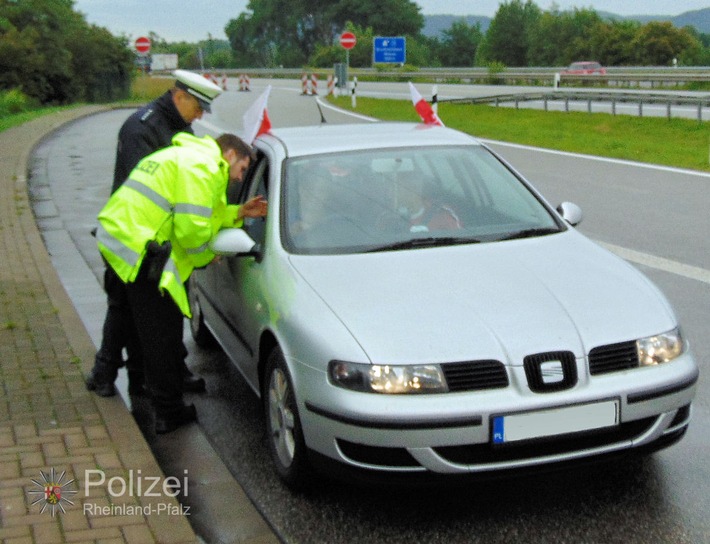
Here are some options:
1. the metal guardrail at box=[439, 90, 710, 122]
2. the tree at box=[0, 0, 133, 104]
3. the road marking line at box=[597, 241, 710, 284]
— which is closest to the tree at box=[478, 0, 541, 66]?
the tree at box=[0, 0, 133, 104]

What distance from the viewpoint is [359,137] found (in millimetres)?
5867

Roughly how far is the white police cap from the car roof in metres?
0.49

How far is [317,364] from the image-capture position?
162 inches

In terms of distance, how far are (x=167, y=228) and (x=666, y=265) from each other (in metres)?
5.22

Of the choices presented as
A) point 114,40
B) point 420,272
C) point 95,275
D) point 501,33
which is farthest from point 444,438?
point 501,33

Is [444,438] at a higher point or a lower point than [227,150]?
lower

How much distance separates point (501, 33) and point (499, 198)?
125797 millimetres

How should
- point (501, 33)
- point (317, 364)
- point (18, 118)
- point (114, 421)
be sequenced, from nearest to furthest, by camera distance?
1. point (317, 364)
2. point (114, 421)
3. point (18, 118)
4. point (501, 33)

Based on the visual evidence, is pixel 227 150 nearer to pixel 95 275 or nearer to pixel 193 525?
pixel 193 525

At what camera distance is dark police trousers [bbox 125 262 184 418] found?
512 centimetres

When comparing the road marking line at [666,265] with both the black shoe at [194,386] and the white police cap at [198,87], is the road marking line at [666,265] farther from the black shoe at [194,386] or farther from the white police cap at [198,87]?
the white police cap at [198,87]

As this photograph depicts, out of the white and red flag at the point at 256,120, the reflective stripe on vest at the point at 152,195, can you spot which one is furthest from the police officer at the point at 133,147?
the white and red flag at the point at 256,120

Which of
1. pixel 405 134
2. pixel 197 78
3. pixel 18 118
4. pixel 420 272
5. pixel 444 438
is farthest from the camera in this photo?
pixel 18 118

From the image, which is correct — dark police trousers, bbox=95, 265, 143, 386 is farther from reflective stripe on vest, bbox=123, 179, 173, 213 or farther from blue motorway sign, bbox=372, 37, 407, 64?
blue motorway sign, bbox=372, 37, 407, 64
